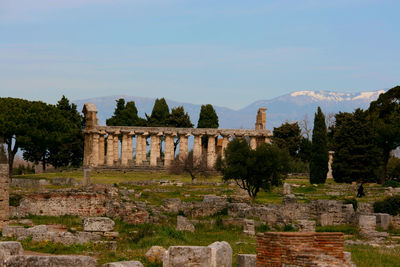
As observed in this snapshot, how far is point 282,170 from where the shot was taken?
169 ft

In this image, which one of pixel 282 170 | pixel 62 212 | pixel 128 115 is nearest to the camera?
pixel 62 212

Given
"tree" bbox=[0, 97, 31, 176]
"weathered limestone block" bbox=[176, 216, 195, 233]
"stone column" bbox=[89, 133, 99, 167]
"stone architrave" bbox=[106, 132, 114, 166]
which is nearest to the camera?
"weathered limestone block" bbox=[176, 216, 195, 233]

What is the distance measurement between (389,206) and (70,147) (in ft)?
209

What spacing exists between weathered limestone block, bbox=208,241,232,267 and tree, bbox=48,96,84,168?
77.5 metres

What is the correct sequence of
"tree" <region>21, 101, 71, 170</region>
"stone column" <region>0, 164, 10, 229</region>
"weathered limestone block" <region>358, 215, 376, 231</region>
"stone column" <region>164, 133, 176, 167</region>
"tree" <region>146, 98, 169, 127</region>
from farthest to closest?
"tree" <region>146, 98, 169, 127</region> → "stone column" <region>164, 133, 176, 167</region> → "tree" <region>21, 101, 71, 170</region> → "weathered limestone block" <region>358, 215, 376, 231</region> → "stone column" <region>0, 164, 10, 229</region>

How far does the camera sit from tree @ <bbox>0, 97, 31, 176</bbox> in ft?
222

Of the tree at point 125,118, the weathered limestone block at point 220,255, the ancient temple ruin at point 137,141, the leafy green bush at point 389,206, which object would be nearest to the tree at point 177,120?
the tree at point 125,118

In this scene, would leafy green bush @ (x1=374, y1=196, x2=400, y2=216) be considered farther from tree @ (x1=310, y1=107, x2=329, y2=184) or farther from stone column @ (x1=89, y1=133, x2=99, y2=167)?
stone column @ (x1=89, y1=133, x2=99, y2=167)

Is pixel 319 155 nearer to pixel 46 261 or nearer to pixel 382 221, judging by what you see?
pixel 382 221

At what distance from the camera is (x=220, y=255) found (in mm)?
15695

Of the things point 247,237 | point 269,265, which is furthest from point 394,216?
point 269,265

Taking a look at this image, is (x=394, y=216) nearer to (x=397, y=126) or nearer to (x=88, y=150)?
(x=397, y=126)

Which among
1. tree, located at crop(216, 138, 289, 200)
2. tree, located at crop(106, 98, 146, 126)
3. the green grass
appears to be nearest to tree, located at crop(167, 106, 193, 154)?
tree, located at crop(106, 98, 146, 126)

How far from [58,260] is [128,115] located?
308 feet
